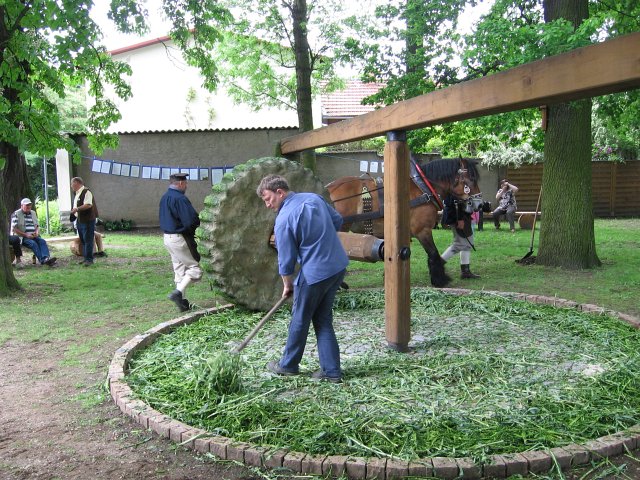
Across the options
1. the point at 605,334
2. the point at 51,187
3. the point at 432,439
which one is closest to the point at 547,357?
the point at 605,334

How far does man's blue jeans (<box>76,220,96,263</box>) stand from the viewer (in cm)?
1161

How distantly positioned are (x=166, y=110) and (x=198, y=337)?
24.0 metres

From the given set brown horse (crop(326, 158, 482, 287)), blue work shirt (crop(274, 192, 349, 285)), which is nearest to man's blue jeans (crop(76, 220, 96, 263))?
brown horse (crop(326, 158, 482, 287))

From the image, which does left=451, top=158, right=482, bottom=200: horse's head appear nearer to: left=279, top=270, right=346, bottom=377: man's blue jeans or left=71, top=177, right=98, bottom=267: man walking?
left=279, top=270, right=346, bottom=377: man's blue jeans

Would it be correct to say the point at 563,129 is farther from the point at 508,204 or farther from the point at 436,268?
the point at 508,204

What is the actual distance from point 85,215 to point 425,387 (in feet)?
30.0

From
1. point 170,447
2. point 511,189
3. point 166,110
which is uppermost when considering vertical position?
point 166,110

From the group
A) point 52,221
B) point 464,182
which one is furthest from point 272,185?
point 52,221

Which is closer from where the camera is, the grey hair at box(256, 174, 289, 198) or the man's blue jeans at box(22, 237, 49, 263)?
the grey hair at box(256, 174, 289, 198)

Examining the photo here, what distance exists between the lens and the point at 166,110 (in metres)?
28.0

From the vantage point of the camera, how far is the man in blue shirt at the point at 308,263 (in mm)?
4531

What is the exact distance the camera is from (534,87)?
12.1 ft

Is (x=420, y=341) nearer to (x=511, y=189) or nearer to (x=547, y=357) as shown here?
(x=547, y=357)

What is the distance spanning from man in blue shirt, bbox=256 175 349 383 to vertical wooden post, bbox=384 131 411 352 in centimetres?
85
